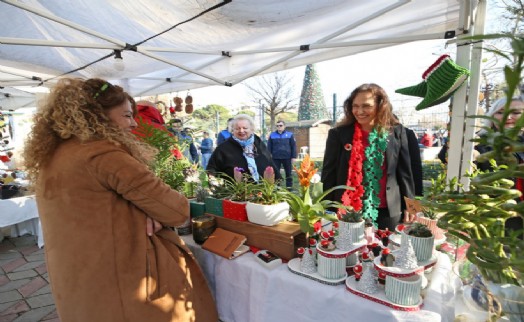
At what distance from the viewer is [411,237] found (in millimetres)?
1107

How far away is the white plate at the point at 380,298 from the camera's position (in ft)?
3.08

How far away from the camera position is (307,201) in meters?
1.41

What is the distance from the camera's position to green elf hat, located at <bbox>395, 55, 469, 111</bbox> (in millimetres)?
1712

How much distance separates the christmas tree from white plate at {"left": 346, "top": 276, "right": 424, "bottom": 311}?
17.4m

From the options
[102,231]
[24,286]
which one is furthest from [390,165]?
[24,286]

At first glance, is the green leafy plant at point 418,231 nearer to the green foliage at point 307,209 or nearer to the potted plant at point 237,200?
the green foliage at point 307,209

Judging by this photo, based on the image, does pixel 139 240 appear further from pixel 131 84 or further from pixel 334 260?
pixel 131 84

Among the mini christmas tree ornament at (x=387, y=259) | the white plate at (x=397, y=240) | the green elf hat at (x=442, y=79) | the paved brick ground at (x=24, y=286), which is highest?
the green elf hat at (x=442, y=79)

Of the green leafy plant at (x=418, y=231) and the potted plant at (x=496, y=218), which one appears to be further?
the green leafy plant at (x=418, y=231)

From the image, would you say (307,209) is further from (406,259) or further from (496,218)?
(496,218)

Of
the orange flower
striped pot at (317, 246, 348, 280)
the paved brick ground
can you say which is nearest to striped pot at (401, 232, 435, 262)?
striped pot at (317, 246, 348, 280)

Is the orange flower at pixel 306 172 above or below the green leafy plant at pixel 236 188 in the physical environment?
above

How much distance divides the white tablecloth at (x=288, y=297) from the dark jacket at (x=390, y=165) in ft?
2.41

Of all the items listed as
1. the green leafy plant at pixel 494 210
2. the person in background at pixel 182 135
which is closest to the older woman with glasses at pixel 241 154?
the person in background at pixel 182 135
